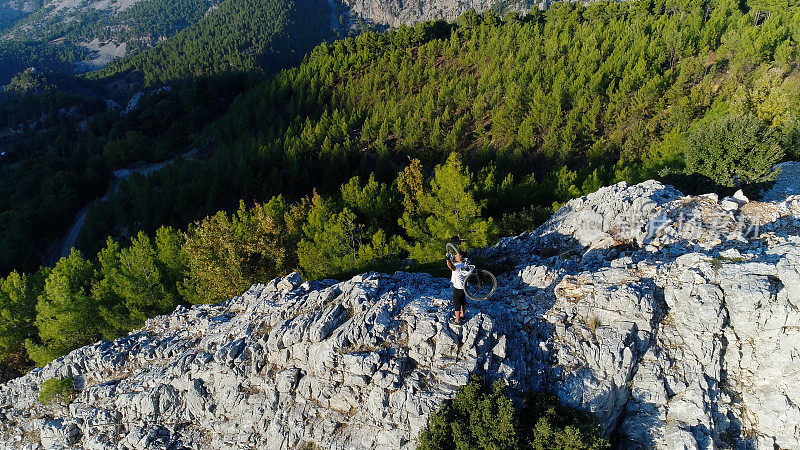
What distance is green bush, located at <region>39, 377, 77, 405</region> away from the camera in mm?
22172

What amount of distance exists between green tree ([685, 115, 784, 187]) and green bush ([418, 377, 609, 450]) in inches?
1141

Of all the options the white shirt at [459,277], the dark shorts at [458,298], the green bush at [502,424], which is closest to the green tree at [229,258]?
the dark shorts at [458,298]

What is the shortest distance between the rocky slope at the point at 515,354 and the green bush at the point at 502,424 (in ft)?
2.21

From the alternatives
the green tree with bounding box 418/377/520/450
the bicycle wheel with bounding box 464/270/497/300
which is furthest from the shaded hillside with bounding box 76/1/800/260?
the green tree with bounding box 418/377/520/450

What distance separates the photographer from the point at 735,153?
32.7 meters

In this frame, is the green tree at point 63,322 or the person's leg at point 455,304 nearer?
the person's leg at point 455,304

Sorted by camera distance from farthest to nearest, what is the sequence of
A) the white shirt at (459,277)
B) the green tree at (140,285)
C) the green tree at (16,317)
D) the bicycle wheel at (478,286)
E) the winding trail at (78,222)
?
1. the winding trail at (78,222)
2. the green tree at (16,317)
3. the green tree at (140,285)
4. the bicycle wheel at (478,286)
5. the white shirt at (459,277)

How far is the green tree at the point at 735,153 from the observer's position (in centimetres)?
3191

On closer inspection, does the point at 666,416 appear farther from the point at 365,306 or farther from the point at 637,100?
the point at 637,100

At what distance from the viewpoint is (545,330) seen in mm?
17156

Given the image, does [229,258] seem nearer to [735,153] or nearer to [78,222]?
[735,153]

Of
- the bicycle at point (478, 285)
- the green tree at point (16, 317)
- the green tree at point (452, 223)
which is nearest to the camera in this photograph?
the bicycle at point (478, 285)

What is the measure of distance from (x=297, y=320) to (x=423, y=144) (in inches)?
2220

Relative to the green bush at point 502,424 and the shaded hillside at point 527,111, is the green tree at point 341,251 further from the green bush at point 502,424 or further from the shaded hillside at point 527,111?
the green bush at point 502,424
